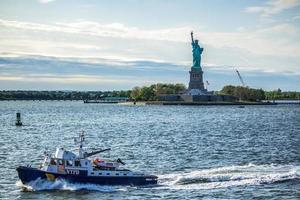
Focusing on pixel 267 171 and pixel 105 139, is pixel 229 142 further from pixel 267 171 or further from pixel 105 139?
pixel 267 171

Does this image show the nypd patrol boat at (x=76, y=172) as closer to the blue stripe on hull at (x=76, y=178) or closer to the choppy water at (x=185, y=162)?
the blue stripe on hull at (x=76, y=178)

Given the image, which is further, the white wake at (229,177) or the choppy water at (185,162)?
the white wake at (229,177)

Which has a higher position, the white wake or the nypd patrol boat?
the nypd patrol boat

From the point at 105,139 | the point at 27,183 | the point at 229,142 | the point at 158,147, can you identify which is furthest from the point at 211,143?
the point at 27,183

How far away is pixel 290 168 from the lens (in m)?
53.9

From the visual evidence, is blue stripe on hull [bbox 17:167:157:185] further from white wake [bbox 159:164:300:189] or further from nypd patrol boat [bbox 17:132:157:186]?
white wake [bbox 159:164:300:189]

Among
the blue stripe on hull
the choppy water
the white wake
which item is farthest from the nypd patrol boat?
the white wake

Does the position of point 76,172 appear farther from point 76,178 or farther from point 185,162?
point 185,162

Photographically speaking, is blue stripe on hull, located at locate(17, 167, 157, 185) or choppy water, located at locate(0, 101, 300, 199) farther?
blue stripe on hull, located at locate(17, 167, 157, 185)

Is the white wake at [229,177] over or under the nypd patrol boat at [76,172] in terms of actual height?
under

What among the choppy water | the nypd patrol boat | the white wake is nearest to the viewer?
the choppy water

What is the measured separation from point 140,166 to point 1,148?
2381cm

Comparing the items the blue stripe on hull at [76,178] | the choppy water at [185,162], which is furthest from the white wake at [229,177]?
the blue stripe on hull at [76,178]

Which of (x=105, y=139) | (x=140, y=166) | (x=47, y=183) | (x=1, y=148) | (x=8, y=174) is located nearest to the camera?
(x=47, y=183)
